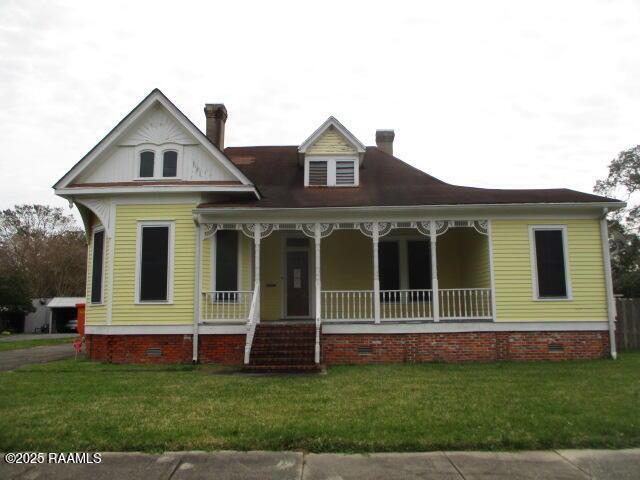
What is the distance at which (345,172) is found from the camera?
53.6ft

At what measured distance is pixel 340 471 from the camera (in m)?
5.07

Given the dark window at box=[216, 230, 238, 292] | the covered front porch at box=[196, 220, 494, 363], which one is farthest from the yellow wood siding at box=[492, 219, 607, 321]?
the dark window at box=[216, 230, 238, 292]

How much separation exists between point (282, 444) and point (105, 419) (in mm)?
2520

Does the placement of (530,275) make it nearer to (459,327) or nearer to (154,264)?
(459,327)

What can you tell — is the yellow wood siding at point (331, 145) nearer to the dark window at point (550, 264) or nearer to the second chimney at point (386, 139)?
the second chimney at point (386, 139)

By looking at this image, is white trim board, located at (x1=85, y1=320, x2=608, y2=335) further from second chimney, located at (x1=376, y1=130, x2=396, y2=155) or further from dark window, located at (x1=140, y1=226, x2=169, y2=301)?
second chimney, located at (x1=376, y1=130, x2=396, y2=155)

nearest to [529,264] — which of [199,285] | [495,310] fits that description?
[495,310]

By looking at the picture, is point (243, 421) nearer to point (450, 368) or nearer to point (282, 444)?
point (282, 444)

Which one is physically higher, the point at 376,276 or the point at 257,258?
the point at 257,258

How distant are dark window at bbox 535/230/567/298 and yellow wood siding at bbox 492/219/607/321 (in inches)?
8.2

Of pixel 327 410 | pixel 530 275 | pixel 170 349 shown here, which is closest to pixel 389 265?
pixel 530 275

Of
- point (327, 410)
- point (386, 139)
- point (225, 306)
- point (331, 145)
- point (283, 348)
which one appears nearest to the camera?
point (327, 410)

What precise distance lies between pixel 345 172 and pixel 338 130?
→ 1253 mm

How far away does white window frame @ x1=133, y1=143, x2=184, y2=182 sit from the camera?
1437 centimetres
